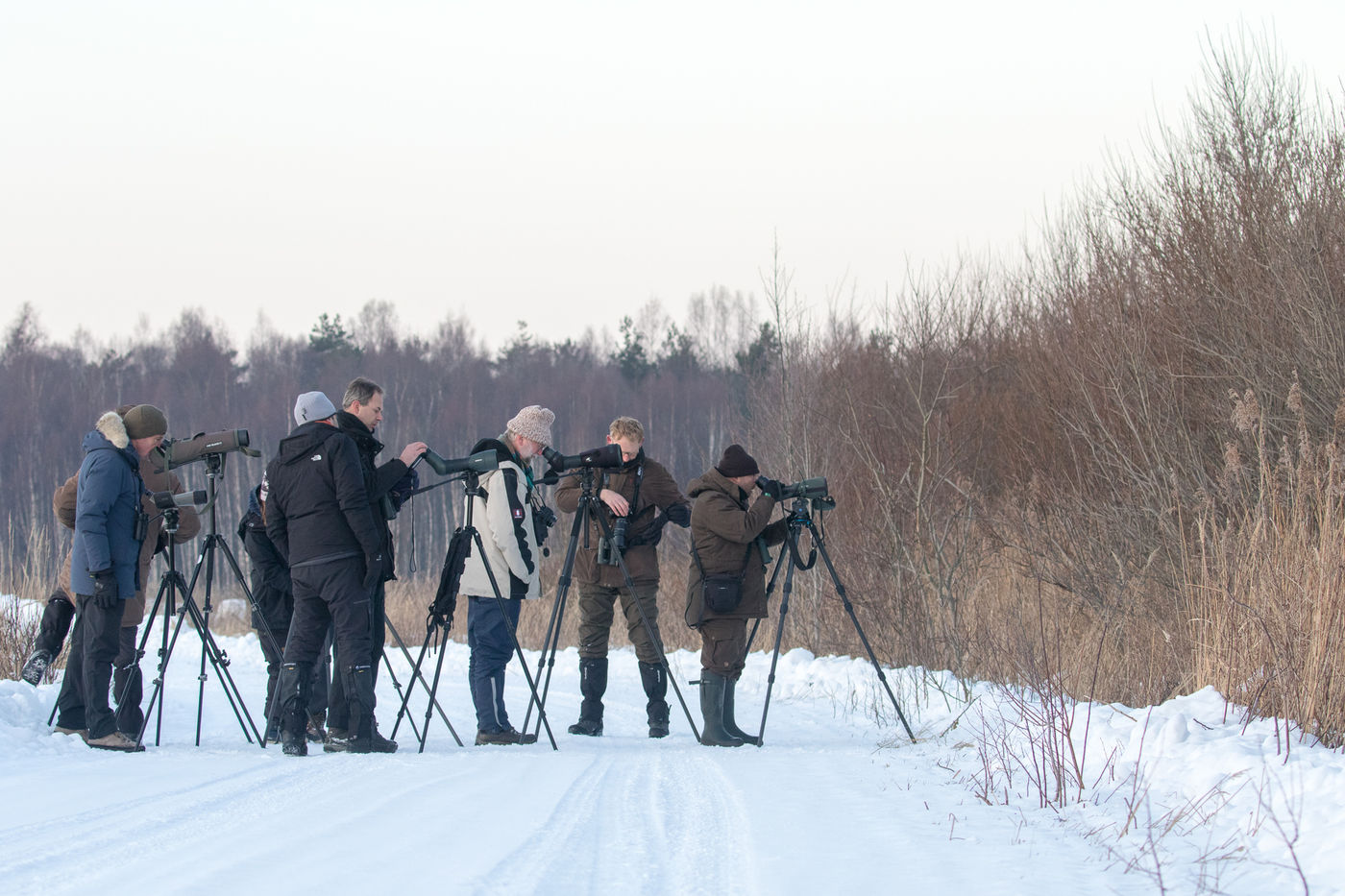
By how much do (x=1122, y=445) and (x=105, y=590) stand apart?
927 centimetres

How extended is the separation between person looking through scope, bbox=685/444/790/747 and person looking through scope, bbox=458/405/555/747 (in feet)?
3.46

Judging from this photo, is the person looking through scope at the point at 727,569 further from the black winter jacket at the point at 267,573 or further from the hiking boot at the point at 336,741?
the black winter jacket at the point at 267,573

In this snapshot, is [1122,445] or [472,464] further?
[1122,445]

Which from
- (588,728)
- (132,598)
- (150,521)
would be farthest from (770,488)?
(132,598)

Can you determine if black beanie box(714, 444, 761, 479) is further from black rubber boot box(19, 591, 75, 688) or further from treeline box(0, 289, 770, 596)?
treeline box(0, 289, 770, 596)

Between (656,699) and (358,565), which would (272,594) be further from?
(656,699)

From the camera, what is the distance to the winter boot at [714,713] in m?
7.46

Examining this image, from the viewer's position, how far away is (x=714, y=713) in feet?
24.6

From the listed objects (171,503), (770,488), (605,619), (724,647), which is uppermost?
(770,488)

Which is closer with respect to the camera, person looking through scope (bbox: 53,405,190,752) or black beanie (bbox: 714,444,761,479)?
person looking through scope (bbox: 53,405,190,752)

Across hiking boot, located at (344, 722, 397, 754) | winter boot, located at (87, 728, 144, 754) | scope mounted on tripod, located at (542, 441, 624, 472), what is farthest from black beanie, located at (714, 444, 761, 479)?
winter boot, located at (87, 728, 144, 754)

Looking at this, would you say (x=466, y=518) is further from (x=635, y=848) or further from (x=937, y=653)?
(x=937, y=653)

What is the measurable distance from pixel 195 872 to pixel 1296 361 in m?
9.61

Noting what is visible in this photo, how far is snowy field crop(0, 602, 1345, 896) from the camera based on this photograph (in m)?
3.79
